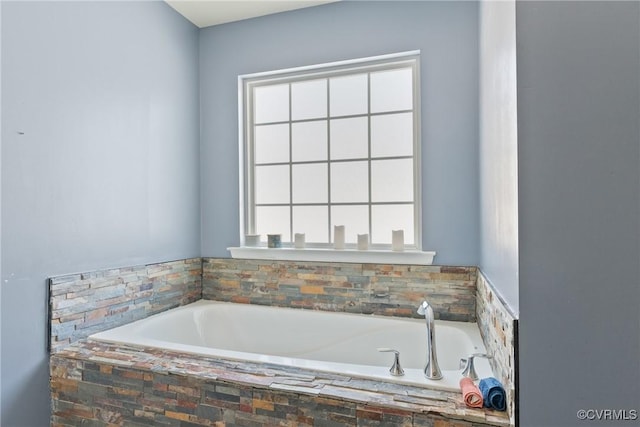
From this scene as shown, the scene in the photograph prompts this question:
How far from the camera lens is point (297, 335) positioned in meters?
2.32

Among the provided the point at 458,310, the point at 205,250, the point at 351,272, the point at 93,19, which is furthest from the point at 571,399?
the point at 93,19

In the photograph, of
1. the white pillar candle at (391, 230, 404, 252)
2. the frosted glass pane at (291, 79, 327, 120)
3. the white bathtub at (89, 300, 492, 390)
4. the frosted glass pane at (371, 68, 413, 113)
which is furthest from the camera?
the frosted glass pane at (291, 79, 327, 120)

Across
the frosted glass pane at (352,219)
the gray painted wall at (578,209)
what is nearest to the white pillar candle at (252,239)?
the frosted glass pane at (352,219)

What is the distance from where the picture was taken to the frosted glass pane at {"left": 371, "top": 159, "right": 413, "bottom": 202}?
2.38 m

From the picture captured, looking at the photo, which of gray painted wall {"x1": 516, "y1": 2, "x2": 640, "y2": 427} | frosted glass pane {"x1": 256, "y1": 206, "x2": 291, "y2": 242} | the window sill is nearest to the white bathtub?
the window sill

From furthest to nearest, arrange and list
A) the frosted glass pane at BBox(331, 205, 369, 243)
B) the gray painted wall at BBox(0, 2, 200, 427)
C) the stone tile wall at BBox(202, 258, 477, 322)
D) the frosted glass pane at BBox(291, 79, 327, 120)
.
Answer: the frosted glass pane at BBox(291, 79, 327, 120)
the frosted glass pane at BBox(331, 205, 369, 243)
the stone tile wall at BBox(202, 258, 477, 322)
the gray painted wall at BBox(0, 2, 200, 427)

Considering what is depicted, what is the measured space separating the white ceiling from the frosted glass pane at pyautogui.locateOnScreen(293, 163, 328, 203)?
1.11m

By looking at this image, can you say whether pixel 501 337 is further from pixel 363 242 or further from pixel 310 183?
pixel 310 183

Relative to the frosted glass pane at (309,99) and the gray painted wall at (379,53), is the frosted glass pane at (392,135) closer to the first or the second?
the gray painted wall at (379,53)

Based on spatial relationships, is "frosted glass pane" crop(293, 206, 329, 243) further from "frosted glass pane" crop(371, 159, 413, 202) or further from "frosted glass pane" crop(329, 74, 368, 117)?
"frosted glass pane" crop(329, 74, 368, 117)

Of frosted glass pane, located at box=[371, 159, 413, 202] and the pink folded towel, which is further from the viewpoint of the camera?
frosted glass pane, located at box=[371, 159, 413, 202]

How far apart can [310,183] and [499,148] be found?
1.47 meters

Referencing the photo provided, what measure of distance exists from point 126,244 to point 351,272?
4.59 feet

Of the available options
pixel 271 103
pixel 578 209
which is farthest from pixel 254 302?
pixel 578 209
